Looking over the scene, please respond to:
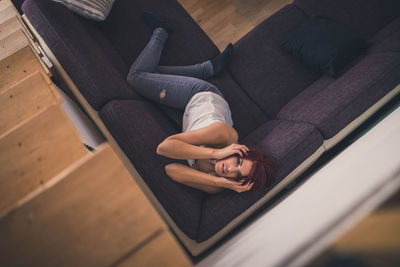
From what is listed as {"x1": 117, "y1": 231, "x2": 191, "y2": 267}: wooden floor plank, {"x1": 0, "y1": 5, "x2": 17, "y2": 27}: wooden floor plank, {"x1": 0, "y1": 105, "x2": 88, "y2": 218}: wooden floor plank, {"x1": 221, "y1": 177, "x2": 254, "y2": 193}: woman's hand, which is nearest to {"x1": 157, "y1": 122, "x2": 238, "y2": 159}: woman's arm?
{"x1": 221, "y1": 177, "x2": 254, "y2": 193}: woman's hand

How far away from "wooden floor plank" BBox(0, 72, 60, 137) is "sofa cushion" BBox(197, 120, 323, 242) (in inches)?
38.2

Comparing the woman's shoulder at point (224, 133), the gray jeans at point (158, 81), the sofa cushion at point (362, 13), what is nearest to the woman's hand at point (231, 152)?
the woman's shoulder at point (224, 133)

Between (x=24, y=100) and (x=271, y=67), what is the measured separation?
1.63 meters

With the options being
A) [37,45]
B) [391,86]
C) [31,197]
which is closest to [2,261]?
[31,197]

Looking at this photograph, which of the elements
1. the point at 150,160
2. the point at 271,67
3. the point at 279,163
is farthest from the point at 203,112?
the point at 271,67

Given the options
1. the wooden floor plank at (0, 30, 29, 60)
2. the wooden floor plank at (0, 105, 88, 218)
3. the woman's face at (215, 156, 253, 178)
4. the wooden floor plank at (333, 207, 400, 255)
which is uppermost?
the wooden floor plank at (0, 30, 29, 60)

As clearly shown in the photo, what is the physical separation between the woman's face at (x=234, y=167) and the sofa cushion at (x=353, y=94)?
1.75 ft

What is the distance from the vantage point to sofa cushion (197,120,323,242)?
4.22 ft

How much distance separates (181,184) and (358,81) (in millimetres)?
1279

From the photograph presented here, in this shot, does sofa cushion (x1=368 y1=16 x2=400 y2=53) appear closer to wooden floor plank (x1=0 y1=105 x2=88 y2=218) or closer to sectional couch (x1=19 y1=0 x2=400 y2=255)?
sectional couch (x1=19 y1=0 x2=400 y2=255)

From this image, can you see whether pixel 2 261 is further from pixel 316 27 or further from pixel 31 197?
pixel 316 27

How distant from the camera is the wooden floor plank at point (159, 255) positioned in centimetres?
63

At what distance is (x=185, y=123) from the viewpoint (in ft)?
5.25

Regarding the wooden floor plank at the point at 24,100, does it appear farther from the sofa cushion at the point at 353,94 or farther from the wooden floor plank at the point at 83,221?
the sofa cushion at the point at 353,94
